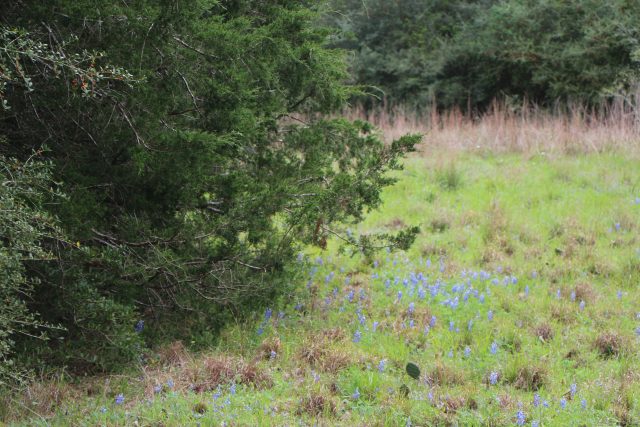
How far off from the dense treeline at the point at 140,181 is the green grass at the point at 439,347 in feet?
1.24

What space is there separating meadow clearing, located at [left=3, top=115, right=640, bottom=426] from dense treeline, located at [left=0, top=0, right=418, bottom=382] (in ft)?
1.20

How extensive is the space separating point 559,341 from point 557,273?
4.79 feet

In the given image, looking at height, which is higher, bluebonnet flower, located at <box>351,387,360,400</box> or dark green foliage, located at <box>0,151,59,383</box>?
dark green foliage, located at <box>0,151,59,383</box>

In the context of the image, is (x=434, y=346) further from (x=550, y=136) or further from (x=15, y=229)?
(x=550, y=136)

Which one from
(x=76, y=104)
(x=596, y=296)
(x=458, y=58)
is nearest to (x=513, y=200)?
(x=596, y=296)

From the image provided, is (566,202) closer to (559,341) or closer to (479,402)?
(559,341)

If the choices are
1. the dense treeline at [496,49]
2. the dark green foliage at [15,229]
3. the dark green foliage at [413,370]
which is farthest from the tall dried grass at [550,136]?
the dark green foliage at [15,229]

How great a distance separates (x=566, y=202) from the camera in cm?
813

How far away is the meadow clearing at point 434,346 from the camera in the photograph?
3.69 metres

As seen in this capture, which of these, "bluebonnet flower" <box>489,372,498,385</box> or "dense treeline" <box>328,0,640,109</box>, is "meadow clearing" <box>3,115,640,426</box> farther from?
"dense treeline" <box>328,0,640,109</box>

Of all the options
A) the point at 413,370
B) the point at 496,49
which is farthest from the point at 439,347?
the point at 496,49

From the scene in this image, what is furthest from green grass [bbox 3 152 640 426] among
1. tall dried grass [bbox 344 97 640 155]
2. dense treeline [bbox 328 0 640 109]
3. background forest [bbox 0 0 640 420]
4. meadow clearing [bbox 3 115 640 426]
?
dense treeline [bbox 328 0 640 109]

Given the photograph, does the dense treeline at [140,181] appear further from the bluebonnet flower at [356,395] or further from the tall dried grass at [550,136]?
the tall dried grass at [550,136]

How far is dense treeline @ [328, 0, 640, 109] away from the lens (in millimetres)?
16875
